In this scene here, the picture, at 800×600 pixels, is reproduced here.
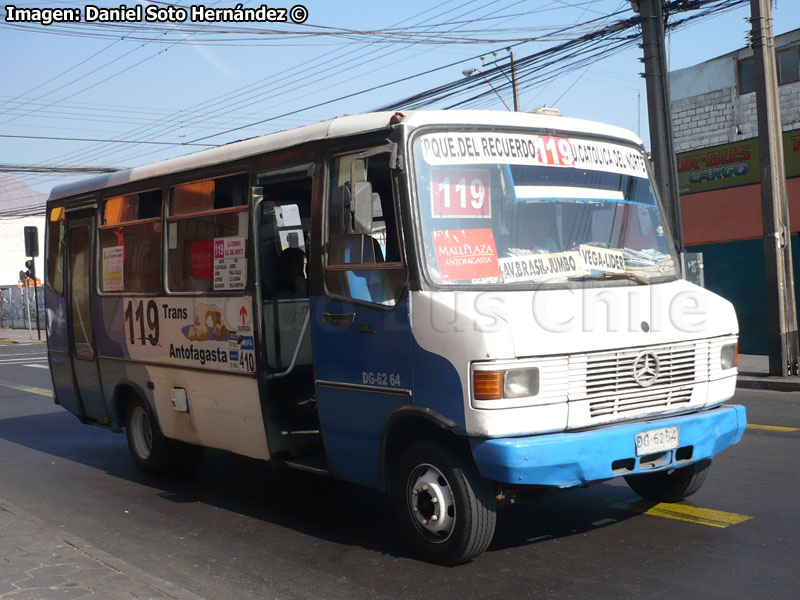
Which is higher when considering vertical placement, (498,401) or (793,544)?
(498,401)

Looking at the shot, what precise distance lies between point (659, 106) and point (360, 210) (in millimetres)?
11043

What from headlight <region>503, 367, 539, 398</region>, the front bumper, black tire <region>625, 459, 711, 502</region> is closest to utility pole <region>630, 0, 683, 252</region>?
black tire <region>625, 459, 711, 502</region>

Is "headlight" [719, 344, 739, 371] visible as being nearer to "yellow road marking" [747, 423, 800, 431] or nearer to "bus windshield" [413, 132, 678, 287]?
"bus windshield" [413, 132, 678, 287]

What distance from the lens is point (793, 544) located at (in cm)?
554

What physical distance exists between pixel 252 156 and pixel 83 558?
301cm

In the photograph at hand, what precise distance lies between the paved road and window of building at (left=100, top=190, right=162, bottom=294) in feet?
5.91

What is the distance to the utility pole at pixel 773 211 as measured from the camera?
14188 mm

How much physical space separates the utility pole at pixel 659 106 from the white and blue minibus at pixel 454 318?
888 cm

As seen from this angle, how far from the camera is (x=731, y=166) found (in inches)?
838

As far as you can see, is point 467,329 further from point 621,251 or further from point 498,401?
point 621,251

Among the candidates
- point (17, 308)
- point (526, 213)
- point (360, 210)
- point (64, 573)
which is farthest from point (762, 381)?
point (17, 308)

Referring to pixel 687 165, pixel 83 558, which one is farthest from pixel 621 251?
pixel 687 165

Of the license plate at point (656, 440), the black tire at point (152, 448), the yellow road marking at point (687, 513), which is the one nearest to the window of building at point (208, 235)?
the black tire at point (152, 448)

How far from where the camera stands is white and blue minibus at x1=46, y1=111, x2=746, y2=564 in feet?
17.1
